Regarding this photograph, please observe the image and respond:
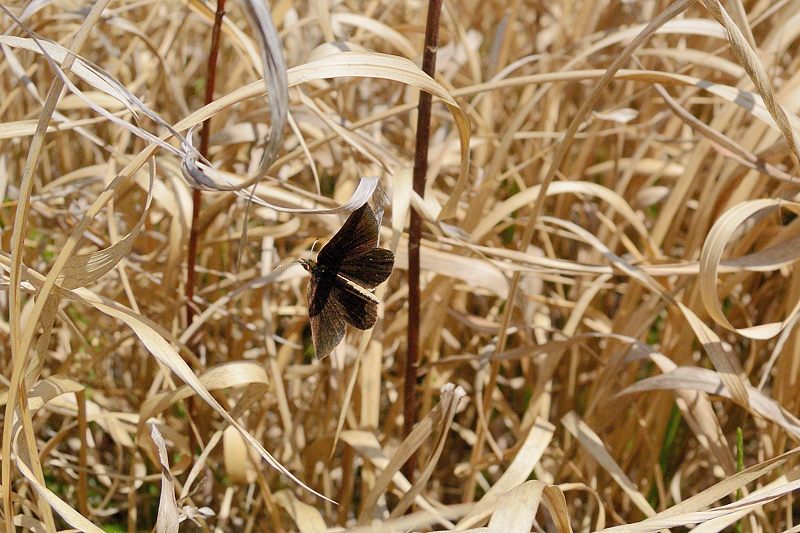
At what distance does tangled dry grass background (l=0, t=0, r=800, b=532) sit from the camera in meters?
0.56

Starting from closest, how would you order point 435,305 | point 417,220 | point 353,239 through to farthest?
point 353,239 → point 417,220 → point 435,305

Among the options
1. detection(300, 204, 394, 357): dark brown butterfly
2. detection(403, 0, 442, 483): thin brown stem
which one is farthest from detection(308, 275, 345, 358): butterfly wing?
detection(403, 0, 442, 483): thin brown stem

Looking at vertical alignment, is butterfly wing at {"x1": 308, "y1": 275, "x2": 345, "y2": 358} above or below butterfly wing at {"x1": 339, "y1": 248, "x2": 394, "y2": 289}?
below

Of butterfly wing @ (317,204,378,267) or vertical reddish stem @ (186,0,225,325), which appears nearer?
butterfly wing @ (317,204,378,267)

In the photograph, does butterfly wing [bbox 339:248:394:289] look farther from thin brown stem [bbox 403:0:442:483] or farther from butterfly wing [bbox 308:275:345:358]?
thin brown stem [bbox 403:0:442:483]

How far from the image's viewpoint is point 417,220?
67cm

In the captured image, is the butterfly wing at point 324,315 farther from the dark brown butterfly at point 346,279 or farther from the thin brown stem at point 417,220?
the thin brown stem at point 417,220

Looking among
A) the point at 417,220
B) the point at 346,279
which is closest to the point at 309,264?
the point at 346,279

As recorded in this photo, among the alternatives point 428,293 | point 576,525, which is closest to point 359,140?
point 428,293

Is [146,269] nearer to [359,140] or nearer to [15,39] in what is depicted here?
[359,140]

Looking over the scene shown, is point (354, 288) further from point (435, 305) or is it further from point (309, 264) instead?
point (435, 305)

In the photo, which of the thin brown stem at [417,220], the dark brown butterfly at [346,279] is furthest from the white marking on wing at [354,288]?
the thin brown stem at [417,220]

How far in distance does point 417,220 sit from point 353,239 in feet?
0.62

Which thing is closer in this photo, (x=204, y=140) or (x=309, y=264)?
(x=309, y=264)
